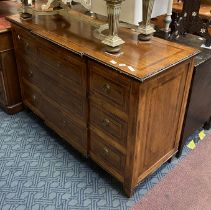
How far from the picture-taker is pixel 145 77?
1208mm

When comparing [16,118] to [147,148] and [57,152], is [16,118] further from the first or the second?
[147,148]

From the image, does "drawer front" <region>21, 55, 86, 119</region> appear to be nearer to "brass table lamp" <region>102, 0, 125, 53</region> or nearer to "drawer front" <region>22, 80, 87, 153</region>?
"drawer front" <region>22, 80, 87, 153</region>

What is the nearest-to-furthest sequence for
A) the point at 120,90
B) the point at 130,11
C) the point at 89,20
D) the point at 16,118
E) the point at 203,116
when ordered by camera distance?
the point at 120,90
the point at 130,11
the point at 89,20
the point at 203,116
the point at 16,118

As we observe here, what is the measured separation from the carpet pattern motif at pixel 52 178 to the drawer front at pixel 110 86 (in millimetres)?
603

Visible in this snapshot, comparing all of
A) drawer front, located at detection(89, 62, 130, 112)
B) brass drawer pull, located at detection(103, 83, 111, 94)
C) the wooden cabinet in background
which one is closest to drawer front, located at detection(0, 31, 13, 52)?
the wooden cabinet in background

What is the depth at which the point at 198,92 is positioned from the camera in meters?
1.73

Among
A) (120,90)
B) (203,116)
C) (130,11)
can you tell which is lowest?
(203,116)

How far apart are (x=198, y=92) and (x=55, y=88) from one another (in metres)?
0.93

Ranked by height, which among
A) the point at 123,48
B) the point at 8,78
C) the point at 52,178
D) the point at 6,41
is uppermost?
the point at 123,48

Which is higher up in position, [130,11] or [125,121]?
[130,11]

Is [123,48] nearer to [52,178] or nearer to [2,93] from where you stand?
[52,178]

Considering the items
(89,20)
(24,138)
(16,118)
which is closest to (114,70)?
(89,20)

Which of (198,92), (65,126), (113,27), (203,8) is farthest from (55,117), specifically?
(203,8)

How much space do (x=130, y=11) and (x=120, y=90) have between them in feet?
2.09
